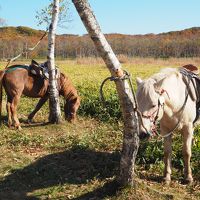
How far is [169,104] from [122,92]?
3.42 ft

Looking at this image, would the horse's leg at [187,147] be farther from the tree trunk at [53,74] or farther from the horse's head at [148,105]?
the tree trunk at [53,74]

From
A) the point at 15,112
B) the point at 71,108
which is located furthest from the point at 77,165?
the point at 71,108

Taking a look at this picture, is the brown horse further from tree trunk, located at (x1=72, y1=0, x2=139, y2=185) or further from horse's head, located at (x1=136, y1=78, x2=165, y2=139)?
horse's head, located at (x1=136, y1=78, x2=165, y2=139)

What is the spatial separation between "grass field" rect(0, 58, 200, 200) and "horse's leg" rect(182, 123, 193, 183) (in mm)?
155

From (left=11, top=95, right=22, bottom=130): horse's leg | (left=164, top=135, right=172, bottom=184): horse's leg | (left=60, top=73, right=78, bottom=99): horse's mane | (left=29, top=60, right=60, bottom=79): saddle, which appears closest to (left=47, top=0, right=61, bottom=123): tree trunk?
(left=29, top=60, right=60, bottom=79): saddle

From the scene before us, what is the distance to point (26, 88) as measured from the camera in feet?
34.7

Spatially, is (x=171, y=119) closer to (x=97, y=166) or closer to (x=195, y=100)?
(x=195, y=100)

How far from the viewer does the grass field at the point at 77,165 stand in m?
6.12

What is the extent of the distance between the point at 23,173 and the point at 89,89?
8.33 meters

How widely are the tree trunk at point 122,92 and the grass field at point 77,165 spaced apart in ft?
1.16

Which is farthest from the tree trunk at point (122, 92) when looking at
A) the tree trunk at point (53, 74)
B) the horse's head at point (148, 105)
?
the tree trunk at point (53, 74)

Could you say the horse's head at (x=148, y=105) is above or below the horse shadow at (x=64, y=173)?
above

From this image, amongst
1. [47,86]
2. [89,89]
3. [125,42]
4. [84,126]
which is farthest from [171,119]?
[125,42]

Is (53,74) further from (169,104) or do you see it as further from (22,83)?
(169,104)
